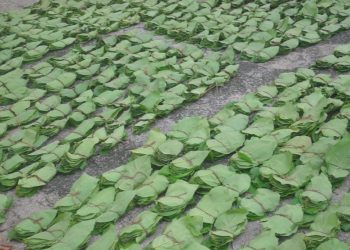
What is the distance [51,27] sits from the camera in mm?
2488

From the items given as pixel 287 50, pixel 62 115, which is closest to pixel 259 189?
pixel 62 115

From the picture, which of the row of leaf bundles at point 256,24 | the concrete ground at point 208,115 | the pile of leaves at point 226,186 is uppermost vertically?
→ the row of leaf bundles at point 256,24

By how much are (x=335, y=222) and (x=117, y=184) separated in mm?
606

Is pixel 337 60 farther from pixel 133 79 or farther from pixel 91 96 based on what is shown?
pixel 91 96

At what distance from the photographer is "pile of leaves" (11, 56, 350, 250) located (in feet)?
3.86

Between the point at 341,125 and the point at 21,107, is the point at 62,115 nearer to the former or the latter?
the point at 21,107

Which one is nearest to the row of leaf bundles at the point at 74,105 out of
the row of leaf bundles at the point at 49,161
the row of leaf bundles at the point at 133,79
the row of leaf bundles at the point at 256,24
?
the row of leaf bundles at the point at 133,79

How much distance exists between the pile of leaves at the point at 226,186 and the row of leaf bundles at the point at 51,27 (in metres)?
1.00

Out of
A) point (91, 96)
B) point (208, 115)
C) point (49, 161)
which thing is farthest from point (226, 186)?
point (91, 96)

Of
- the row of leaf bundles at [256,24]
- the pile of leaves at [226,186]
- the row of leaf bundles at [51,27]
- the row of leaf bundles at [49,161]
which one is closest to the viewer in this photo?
the pile of leaves at [226,186]

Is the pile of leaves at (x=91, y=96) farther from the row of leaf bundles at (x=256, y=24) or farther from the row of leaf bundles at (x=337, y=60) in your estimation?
the row of leaf bundles at (x=337, y=60)

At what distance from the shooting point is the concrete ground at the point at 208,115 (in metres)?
1.32

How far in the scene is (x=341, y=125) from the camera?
1.48 meters

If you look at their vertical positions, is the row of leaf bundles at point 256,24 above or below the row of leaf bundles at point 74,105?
above
